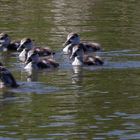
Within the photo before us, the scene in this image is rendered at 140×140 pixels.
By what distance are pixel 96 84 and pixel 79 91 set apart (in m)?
0.72

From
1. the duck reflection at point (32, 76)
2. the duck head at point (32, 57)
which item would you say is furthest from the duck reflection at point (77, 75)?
the duck head at point (32, 57)

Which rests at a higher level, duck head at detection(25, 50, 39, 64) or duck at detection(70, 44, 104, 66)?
duck head at detection(25, 50, 39, 64)

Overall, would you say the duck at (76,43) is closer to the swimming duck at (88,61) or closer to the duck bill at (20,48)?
the duck bill at (20,48)

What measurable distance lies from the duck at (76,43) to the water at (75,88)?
0.18 meters

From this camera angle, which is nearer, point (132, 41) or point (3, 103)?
point (3, 103)

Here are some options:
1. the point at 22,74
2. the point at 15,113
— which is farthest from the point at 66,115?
the point at 22,74

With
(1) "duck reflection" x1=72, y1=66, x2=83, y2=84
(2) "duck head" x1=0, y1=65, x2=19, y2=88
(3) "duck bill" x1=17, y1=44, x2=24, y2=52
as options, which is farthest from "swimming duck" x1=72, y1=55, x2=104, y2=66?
(2) "duck head" x1=0, y1=65, x2=19, y2=88

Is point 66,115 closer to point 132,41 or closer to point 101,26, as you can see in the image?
point 132,41

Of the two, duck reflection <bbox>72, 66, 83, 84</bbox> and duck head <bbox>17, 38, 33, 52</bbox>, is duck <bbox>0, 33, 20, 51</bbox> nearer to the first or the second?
duck head <bbox>17, 38, 33, 52</bbox>

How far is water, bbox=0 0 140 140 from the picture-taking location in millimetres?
12242

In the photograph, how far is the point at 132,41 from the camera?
2062 centimetres

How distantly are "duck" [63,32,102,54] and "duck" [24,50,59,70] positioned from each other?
165 centimetres

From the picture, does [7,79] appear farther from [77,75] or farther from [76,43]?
[76,43]

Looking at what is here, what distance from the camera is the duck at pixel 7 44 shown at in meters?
20.6
